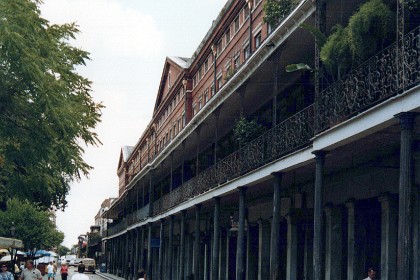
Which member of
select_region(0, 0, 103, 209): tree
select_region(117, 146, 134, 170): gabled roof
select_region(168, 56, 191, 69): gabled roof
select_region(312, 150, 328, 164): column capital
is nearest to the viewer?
select_region(312, 150, 328, 164): column capital

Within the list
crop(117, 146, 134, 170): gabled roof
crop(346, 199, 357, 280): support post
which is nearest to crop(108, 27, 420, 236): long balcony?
crop(346, 199, 357, 280): support post

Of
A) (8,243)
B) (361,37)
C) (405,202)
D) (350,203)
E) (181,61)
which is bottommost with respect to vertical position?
(8,243)

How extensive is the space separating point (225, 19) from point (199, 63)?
8631mm

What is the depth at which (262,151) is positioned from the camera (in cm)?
2319

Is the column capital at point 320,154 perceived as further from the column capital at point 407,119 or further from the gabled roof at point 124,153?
the gabled roof at point 124,153

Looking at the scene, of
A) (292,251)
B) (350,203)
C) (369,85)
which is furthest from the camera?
(292,251)

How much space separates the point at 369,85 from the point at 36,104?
10.9 m

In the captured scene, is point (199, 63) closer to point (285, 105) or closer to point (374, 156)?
point (285, 105)

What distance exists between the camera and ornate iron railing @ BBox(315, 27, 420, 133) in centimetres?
1292

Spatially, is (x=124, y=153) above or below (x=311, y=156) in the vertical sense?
above

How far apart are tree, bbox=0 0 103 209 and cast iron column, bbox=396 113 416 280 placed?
11290 mm

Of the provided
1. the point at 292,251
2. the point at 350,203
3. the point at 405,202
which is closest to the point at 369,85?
the point at 405,202

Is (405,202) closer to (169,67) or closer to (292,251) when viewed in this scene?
(292,251)

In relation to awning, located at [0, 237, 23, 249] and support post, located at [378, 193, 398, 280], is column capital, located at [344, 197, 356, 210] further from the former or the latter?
awning, located at [0, 237, 23, 249]
